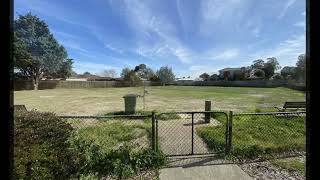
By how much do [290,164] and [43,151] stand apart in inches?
192

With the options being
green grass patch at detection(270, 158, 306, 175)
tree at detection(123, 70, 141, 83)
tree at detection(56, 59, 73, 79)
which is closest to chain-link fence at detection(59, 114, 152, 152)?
green grass patch at detection(270, 158, 306, 175)

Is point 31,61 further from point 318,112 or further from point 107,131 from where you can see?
point 318,112

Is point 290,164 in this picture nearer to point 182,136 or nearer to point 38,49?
point 182,136

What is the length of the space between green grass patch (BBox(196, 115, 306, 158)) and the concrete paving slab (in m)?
1.11

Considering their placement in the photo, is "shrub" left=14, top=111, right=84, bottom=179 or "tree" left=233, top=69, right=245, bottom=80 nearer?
"shrub" left=14, top=111, right=84, bottom=179

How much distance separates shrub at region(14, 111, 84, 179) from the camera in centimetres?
375

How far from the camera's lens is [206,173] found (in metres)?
5.18

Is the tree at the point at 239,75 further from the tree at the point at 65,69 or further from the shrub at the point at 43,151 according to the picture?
the shrub at the point at 43,151

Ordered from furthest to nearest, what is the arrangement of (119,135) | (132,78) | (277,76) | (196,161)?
(277,76) < (132,78) < (119,135) < (196,161)

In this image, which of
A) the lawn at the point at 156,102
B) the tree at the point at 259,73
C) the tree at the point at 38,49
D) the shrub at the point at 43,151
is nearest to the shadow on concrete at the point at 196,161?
the shrub at the point at 43,151

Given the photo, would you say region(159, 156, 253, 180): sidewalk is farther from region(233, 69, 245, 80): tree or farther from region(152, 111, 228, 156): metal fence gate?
region(233, 69, 245, 80): tree

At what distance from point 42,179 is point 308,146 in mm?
3987

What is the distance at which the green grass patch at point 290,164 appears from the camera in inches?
217

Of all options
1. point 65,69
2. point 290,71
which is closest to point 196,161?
point 290,71
